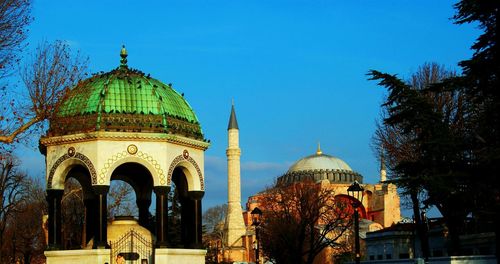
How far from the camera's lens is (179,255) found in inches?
1017

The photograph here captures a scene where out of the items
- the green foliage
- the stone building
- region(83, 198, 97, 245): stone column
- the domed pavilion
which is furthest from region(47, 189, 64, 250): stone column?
the stone building

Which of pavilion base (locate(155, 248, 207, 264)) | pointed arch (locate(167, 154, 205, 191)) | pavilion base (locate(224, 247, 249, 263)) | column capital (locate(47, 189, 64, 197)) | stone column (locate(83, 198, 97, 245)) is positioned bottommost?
pavilion base (locate(224, 247, 249, 263))

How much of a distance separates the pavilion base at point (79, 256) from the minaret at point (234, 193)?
202 ft

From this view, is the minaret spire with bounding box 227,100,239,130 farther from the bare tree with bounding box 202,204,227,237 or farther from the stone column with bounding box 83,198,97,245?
the stone column with bounding box 83,198,97,245

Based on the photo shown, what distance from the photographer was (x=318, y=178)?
9606 cm

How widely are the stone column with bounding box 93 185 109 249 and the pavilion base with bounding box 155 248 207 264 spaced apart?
169cm

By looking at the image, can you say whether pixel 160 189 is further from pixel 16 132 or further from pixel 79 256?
pixel 16 132

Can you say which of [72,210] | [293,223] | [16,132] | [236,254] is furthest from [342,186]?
[16,132]

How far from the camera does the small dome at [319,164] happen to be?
326 feet

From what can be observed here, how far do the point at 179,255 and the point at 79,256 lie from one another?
10.5 ft

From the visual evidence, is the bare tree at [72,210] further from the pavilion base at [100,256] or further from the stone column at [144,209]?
the pavilion base at [100,256]

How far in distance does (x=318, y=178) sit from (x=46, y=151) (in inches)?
2802

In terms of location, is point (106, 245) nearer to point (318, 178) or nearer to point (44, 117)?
point (44, 117)

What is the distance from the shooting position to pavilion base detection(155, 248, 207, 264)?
2514cm
